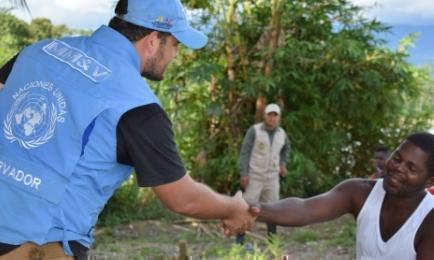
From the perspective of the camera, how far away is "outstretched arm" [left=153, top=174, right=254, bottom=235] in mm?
2252

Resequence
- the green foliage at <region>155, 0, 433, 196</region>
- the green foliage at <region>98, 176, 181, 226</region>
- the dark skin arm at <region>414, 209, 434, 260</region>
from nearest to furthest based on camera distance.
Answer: the dark skin arm at <region>414, 209, 434, 260</region> < the green foliage at <region>98, 176, 181, 226</region> < the green foliage at <region>155, 0, 433, 196</region>

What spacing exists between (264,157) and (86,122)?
18.7 ft

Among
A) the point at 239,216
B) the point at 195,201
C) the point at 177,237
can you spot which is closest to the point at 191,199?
the point at 195,201

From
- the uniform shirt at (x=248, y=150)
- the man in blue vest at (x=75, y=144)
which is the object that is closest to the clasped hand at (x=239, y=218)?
the man in blue vest at (x=75, y=144)

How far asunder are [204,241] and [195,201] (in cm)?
590

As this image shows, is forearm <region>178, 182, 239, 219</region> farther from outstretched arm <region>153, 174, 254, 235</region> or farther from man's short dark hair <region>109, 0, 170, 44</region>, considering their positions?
man's short dark hair <region>109, 0, 170, 44</region>

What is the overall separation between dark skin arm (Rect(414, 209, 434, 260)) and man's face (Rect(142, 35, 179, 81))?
1.07m

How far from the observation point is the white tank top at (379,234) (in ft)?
8.87

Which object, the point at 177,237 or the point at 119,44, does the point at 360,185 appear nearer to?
the point at 119,44

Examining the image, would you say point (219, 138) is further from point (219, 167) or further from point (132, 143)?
point (132, 143)

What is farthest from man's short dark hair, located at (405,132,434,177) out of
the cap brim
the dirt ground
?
the dirt ground

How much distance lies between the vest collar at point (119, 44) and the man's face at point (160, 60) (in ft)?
0.18

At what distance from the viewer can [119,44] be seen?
7.40 feet

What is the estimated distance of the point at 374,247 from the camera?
9.03 feet
